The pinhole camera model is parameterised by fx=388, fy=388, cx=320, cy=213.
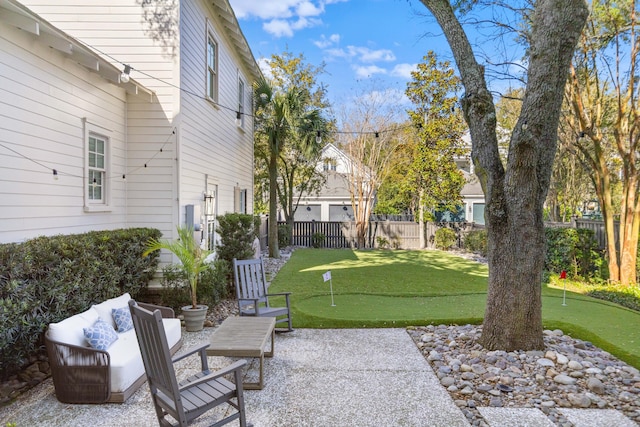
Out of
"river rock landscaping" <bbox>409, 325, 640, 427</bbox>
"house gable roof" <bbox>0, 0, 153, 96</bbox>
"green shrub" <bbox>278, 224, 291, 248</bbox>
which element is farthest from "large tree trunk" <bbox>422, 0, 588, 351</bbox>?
"green shrub" <bbox>278, 224, 291, 248</bbox>

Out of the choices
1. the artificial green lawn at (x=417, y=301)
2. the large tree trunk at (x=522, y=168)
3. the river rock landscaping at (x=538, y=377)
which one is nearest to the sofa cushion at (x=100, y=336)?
the artificial green lawn at (x=417, y=301)

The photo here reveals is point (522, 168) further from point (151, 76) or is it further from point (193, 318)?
point (151, 76)

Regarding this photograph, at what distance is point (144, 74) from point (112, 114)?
892 millimetres

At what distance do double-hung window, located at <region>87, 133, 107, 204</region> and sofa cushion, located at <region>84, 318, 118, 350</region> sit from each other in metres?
2.45

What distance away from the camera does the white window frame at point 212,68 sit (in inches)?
316

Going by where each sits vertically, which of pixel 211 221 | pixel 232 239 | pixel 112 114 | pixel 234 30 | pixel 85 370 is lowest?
pixel 85 370

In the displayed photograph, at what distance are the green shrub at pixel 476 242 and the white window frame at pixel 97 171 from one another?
12.4 m

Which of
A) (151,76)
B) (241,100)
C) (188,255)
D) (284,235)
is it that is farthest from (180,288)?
(284,235)

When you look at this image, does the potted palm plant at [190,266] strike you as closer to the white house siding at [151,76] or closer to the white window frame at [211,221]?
the white house siding at [151,76]

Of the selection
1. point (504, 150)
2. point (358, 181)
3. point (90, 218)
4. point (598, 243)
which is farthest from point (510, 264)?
point (504, 150)

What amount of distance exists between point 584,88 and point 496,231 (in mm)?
6838

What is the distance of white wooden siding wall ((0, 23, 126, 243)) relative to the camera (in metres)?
4.09

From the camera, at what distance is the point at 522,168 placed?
424 centimetres

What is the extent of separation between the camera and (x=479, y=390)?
12.0 feet
